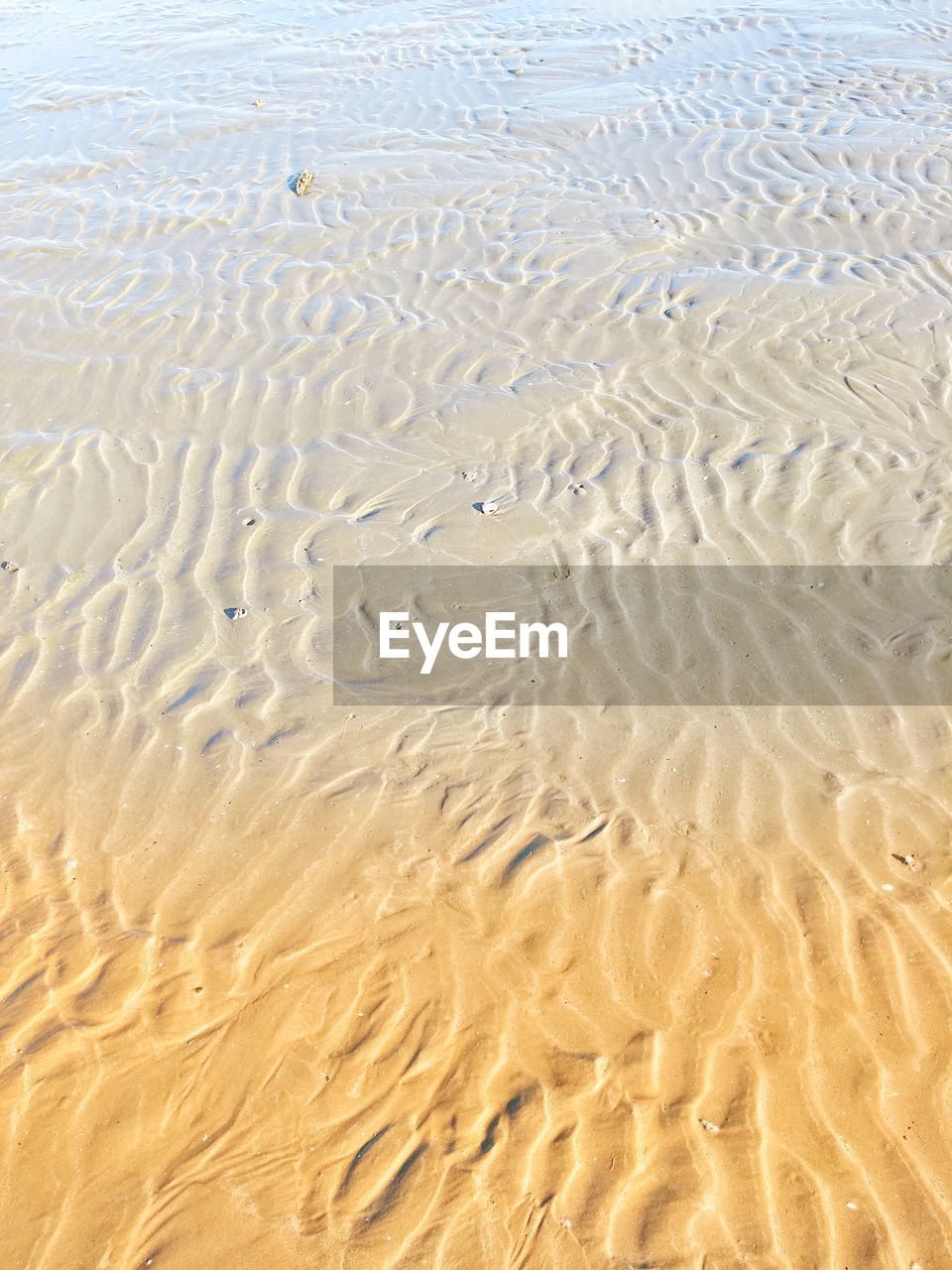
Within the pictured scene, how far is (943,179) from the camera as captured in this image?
8.87 m

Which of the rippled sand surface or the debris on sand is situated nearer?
the rippled sand surface

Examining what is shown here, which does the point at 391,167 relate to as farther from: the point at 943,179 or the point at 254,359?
the point at 943,179

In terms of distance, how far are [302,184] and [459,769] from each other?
7645mm

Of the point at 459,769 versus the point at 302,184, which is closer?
the point at 459,769

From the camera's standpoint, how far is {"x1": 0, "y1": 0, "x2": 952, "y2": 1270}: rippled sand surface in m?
2.80

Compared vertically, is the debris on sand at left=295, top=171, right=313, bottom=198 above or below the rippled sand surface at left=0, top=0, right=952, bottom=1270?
above

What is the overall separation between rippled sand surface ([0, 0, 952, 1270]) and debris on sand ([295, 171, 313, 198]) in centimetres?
36

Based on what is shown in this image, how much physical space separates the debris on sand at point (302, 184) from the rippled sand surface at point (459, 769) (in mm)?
356

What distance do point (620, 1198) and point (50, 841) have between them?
97.6 inches

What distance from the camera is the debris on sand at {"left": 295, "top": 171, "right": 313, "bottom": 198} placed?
31.4 ft

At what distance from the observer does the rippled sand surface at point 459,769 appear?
110 inches

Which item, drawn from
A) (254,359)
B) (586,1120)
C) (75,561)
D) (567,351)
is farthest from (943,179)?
(586,1120)

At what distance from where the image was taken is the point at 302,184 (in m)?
9.62

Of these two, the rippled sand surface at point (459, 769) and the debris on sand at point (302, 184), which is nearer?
the rippled sand surface at point (459, 769)
